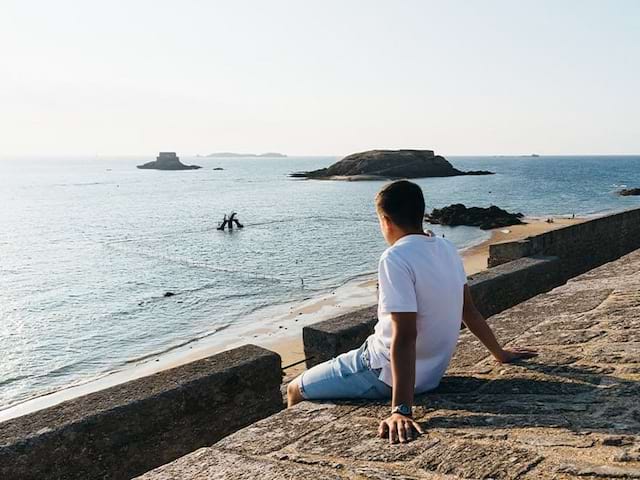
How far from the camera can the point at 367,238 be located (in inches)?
1569

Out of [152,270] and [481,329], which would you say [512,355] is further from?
[152,270]

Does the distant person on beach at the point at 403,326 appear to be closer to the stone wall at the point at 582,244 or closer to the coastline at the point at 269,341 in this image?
the stone wall at the point at 582,244

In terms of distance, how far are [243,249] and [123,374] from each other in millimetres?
21787

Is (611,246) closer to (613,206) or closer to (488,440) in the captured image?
(488,440)

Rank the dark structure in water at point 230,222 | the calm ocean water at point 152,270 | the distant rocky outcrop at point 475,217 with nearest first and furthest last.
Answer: the calm ocean water at point 152,270 → the distant rocky outcrop at point 475,217 → the dark structure in water at point 230,222

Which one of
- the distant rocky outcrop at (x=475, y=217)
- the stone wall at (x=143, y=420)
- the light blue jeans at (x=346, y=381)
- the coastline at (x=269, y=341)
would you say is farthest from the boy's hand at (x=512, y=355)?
the distant rocky outcrop at (x=475, y=217)

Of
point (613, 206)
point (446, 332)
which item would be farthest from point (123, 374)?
point (613, 206)

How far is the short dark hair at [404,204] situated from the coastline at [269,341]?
8848mm

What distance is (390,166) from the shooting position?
11294cm

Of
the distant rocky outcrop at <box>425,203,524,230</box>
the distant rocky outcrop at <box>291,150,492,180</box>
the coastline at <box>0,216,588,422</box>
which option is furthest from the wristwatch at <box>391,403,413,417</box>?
the distant rocky outcrop at <box>291,150,492,180</box>

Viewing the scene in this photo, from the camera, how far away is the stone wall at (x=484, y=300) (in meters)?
5.06

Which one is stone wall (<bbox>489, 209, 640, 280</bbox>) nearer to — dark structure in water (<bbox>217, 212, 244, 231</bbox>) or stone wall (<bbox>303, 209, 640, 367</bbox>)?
stone wall (<bbox>303, 209, 640, 367</bbox>)

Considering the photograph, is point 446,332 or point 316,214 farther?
point 316,214

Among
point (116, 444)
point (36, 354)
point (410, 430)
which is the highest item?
point (410, 430)
